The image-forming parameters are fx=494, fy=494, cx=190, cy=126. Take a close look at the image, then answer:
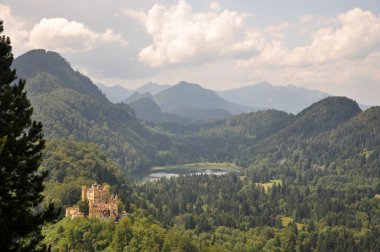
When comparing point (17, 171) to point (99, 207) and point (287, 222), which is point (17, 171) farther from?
point (287, 222)

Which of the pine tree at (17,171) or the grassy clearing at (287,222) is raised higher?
the pine tree at (17,171)

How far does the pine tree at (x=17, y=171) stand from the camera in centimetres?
3050

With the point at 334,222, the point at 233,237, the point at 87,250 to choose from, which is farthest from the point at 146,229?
the point at 334,222

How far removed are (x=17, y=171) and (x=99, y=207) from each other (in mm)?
71753

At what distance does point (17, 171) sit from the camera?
32500 mm

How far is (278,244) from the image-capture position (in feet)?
474

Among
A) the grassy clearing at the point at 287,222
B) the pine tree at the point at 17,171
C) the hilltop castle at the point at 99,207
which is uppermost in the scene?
the pine tree at the point at 17,171

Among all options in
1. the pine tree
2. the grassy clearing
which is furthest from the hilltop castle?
the grassy clearing

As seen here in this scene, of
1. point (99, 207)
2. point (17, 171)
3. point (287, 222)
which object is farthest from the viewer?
point (287, 222)

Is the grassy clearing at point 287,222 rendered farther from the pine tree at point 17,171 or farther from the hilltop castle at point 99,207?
the pine tree at point 17,171

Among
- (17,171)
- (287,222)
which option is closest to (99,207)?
(17,171)

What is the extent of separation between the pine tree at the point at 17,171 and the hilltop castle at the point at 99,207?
6826 centimetres

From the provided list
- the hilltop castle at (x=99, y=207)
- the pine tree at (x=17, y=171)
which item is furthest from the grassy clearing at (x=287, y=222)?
the pine tree at (x=17, y=171)

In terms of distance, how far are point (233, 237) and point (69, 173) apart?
52.1 meters
